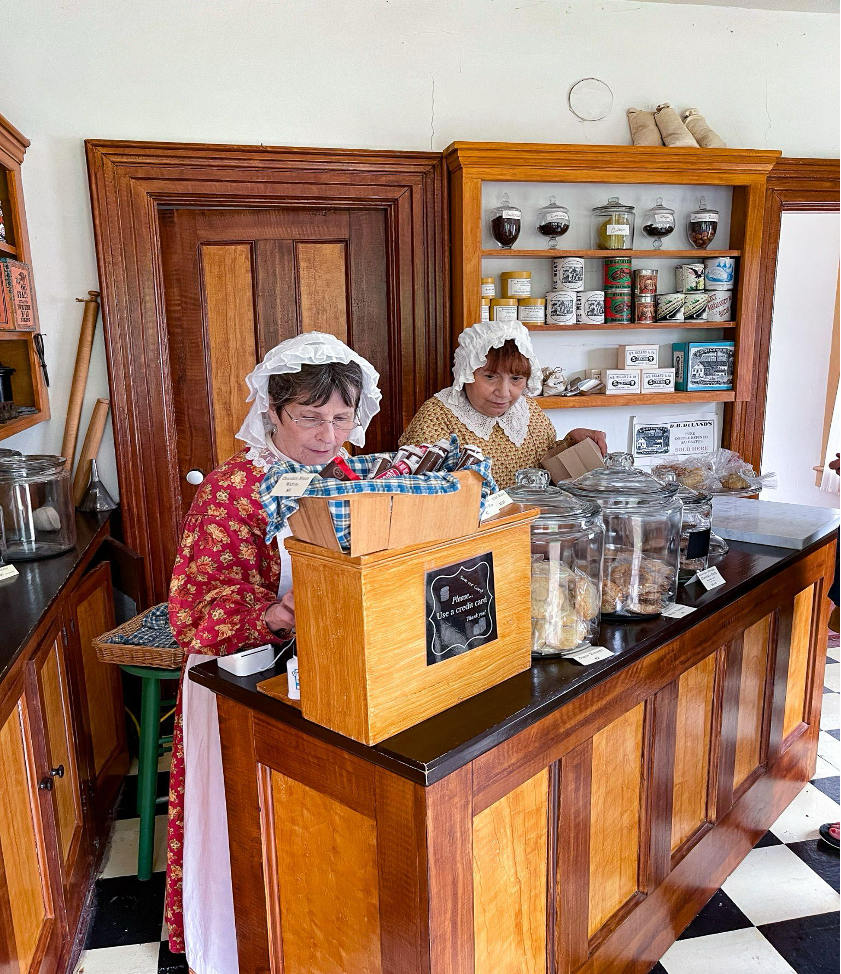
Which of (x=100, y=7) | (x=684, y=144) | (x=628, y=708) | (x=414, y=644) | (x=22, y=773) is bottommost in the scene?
(x=22, y=773)

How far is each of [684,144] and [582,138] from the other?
47cm

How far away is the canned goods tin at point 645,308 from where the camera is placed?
374cm

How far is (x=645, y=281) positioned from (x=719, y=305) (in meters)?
0.43

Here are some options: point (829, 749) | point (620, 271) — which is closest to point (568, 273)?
point (620, 271)

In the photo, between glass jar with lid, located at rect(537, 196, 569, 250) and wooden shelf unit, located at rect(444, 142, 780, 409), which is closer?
wooden shelf unit, located at rect(444, 142, 780, 409)

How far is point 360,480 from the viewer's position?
3.86 ft

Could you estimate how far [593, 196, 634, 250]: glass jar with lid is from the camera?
11.9 feet

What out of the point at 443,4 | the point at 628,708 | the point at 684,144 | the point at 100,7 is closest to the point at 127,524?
the point at 100,7

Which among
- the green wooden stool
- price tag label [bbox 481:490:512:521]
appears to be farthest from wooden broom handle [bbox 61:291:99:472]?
price tag label [bbox 481:490:512:521]

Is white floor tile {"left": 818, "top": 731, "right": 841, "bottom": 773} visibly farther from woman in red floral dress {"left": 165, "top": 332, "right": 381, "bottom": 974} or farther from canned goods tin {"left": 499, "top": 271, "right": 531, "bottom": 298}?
woman in red floral dress {"left": 165, "top": 332, "right": 381, "bottom": 974}

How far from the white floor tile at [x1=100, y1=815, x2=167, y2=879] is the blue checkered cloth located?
1793 millimetres

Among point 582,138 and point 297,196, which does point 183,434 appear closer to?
point 297,196

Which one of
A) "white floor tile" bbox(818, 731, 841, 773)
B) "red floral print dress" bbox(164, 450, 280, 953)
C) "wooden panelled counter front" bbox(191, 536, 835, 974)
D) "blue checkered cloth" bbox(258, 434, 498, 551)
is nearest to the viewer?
"blue checkered cloth" bbox(258, 434, 498, 551)

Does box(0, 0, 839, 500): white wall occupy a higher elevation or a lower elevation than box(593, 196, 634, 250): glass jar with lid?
higher
